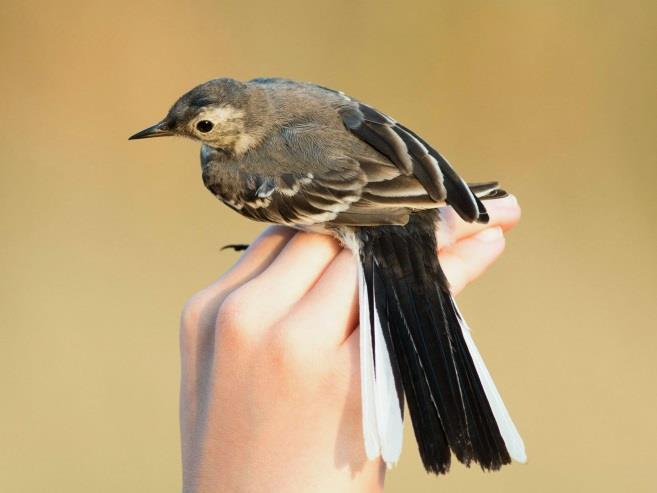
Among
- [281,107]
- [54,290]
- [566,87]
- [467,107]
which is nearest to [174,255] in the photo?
[54,290]

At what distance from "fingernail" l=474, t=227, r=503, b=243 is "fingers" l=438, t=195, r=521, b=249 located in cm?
1

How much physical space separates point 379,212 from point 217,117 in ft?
1.33

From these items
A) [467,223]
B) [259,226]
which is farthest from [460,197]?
[259,226]

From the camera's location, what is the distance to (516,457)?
1262 millimetres

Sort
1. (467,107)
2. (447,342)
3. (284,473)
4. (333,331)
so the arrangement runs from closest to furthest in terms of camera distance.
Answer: (284,473), (333,331), (447,342), (467,107)

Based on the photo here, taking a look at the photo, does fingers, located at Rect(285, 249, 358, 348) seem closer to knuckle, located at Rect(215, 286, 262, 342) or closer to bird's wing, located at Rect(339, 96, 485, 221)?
knuckle, located at Rect(215, 286, 262, 342)

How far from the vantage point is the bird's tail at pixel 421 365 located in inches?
48.3

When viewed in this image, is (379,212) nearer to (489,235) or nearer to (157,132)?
(489,235)

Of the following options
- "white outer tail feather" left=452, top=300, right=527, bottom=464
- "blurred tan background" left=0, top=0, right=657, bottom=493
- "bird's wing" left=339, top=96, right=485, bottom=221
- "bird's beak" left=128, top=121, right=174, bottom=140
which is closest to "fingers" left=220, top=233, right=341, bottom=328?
"bird's wing" left=339, top=96, right=485, bottom=221

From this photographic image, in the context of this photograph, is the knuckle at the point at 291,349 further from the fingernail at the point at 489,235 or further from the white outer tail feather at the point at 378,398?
the fingernail at the point at 489,235

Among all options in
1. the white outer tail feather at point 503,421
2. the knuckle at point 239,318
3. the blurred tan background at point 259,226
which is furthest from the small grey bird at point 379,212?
the blurred tan background at point 259,226

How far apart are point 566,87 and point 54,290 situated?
8.03 ft

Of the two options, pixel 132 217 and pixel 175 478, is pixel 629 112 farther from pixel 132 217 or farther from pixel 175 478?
pixel 175 478

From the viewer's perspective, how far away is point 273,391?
3.81 ft
